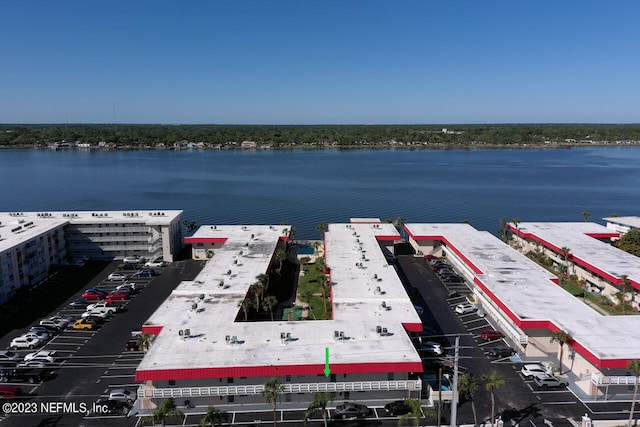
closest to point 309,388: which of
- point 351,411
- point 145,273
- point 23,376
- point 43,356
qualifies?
point 351,411

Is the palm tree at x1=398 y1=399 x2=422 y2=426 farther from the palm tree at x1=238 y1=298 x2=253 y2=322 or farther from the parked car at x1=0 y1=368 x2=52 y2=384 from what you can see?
the parked car at x1=0 y1=368 x2=52 y2=384

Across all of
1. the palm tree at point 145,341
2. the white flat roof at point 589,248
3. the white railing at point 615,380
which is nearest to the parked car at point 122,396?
the palm tree at point 145,341

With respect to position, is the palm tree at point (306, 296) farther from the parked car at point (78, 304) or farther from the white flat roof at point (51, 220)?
the white flat roof at point (51, 220)

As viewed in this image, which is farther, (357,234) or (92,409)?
(357,234)

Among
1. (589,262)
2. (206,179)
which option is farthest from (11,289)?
(206,179)

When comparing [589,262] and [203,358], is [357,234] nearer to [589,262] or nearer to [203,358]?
[589,262]

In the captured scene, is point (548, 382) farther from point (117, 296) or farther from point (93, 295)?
point (93, 295)
